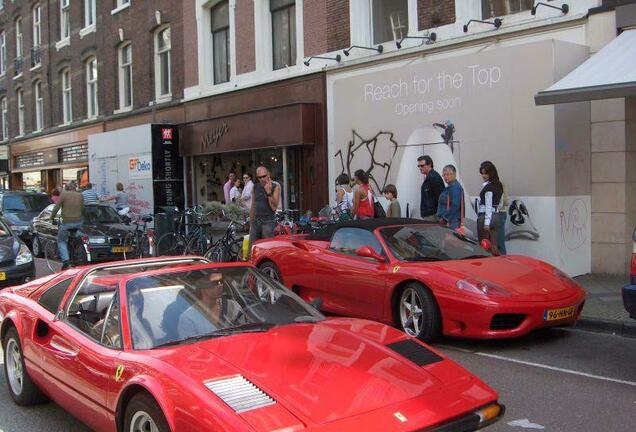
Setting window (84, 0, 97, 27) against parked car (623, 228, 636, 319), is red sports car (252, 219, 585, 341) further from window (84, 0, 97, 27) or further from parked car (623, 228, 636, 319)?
window (84, 0, 97, 27)

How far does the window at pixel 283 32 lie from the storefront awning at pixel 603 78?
8363 mm

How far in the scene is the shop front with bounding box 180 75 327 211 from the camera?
1521cm

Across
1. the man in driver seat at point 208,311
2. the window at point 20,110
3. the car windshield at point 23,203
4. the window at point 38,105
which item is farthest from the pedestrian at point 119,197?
the window at point 20,110

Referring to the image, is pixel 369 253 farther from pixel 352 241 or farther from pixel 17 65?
pixel 17 65

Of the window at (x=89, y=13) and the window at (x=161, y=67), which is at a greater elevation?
the window at (x=89, y=13)

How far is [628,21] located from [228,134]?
1072 cm

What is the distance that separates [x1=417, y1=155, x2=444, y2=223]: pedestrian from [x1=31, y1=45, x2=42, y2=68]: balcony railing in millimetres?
26416

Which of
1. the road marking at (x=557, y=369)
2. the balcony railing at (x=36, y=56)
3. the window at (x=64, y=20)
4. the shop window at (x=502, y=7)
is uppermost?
the window at (x=64, y=20)

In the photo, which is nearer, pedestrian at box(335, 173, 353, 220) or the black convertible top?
the black convertible top

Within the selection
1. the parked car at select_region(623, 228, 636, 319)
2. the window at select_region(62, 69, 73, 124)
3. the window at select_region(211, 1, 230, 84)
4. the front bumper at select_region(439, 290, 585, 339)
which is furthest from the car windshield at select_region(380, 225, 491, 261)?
the window at select_region(62, 69, 73, 124)

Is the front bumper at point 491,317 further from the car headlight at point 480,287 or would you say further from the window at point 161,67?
the window at point 161,67

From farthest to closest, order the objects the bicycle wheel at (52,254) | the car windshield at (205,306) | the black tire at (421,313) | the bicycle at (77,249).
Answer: the bicycle wheel at (52,254), the bicycle at (77,249), the black tire at (421,313), the car windshield at (205,306)

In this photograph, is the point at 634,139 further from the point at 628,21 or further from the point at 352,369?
the point at 352,369

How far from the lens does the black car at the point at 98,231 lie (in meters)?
13.2
